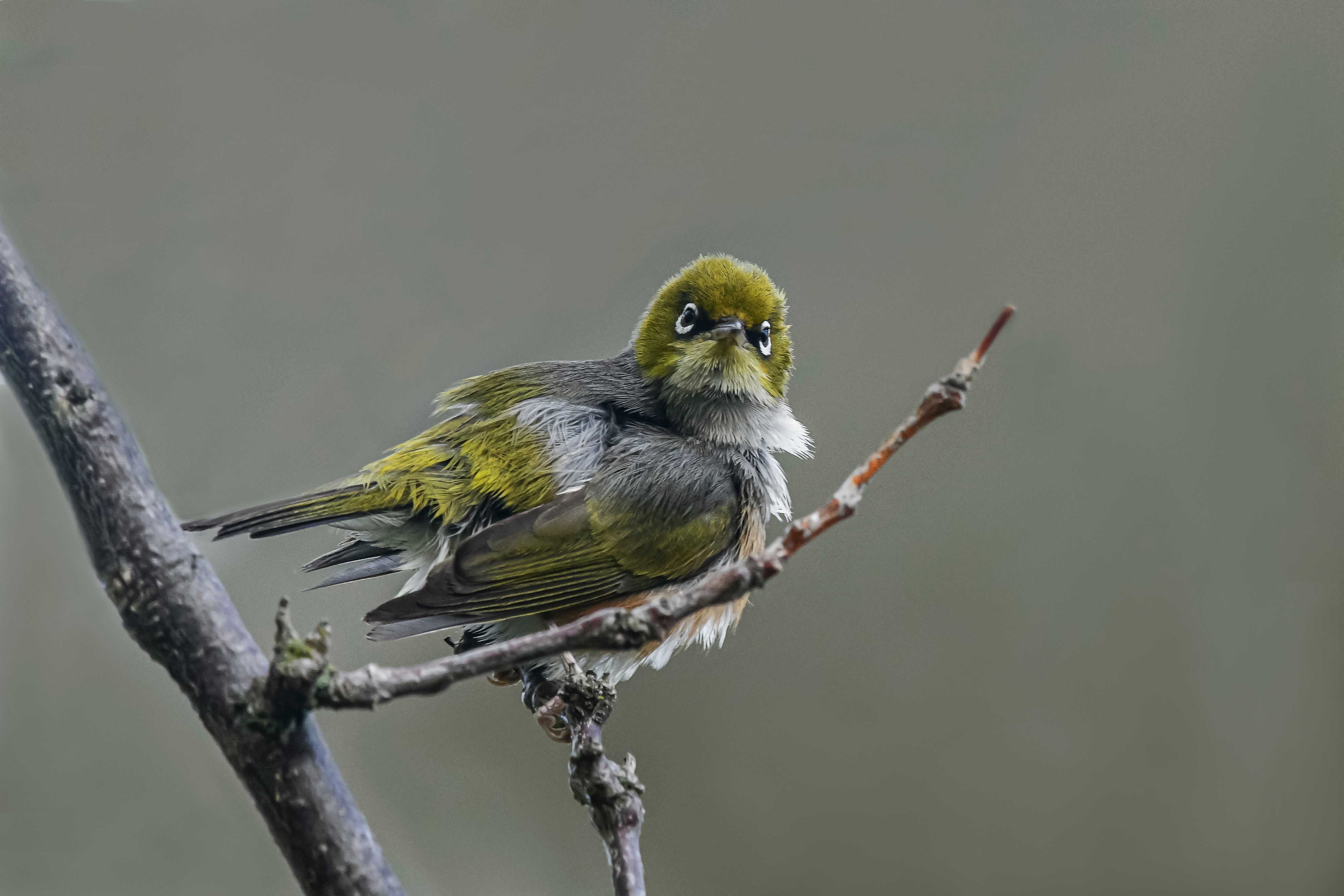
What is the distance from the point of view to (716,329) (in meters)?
2.29

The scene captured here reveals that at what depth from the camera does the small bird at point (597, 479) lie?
7.20 ft

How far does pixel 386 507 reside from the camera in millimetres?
2184

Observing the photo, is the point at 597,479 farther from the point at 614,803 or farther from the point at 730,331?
the point at 614,803

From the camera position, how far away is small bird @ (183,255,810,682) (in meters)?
2.20

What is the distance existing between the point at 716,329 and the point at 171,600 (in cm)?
127

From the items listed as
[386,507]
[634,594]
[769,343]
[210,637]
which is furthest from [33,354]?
[769,343]

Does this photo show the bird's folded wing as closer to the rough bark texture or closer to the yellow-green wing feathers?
the yellow-green wing feathers

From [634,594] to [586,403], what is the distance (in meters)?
0.47

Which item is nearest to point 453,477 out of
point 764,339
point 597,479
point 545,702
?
point 597,479

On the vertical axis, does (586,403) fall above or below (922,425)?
above

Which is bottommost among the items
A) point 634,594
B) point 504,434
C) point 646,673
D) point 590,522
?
point 646,673

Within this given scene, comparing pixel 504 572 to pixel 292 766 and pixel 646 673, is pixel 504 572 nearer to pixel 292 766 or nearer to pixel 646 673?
pixel 292 766

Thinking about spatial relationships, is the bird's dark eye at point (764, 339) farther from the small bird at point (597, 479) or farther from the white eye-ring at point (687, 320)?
the white eye-ring at point (687, 320)

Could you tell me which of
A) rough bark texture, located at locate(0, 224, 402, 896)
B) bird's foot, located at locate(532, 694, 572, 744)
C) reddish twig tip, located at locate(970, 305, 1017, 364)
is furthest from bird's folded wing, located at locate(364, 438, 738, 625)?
reddish twig tip, located at locate(970, 305, 1017, 364)
